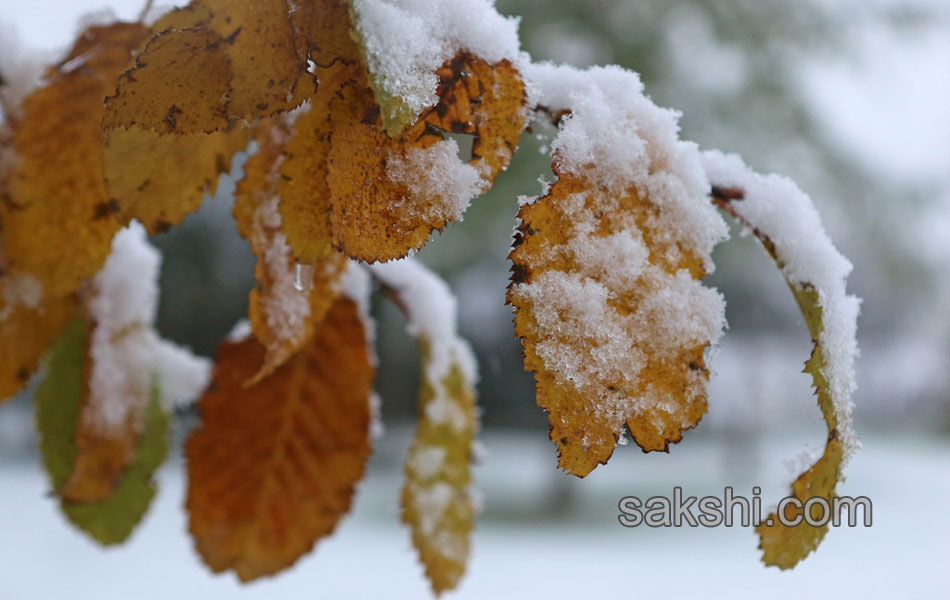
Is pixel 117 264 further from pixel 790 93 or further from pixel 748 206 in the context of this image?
pixel 790 93

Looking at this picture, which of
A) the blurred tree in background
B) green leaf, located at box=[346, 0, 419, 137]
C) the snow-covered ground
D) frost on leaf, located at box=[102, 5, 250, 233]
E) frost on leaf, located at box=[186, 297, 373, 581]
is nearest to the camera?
green leaf, located at box=[346, 0, 419, 137]

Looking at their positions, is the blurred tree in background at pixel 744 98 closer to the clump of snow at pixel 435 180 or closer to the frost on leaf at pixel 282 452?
the frost on leaf at pixel 282 452

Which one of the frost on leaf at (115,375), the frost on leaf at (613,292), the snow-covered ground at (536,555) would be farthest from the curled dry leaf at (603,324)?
the snow-covered ground at (536,555)

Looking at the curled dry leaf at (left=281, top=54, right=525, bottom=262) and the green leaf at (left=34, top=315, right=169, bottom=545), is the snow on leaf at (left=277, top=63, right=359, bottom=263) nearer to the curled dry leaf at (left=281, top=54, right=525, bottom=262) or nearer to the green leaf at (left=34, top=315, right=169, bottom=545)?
the curled dry leaf at (left=281, top=54, right=525, bottom=262)

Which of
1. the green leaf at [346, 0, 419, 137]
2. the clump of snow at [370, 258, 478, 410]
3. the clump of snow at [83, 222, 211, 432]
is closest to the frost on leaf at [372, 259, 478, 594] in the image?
the clump of snow at [370, 258, 478, 410]

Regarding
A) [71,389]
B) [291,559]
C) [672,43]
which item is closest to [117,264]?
[71,389]

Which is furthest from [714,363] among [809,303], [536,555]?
[536,555]
